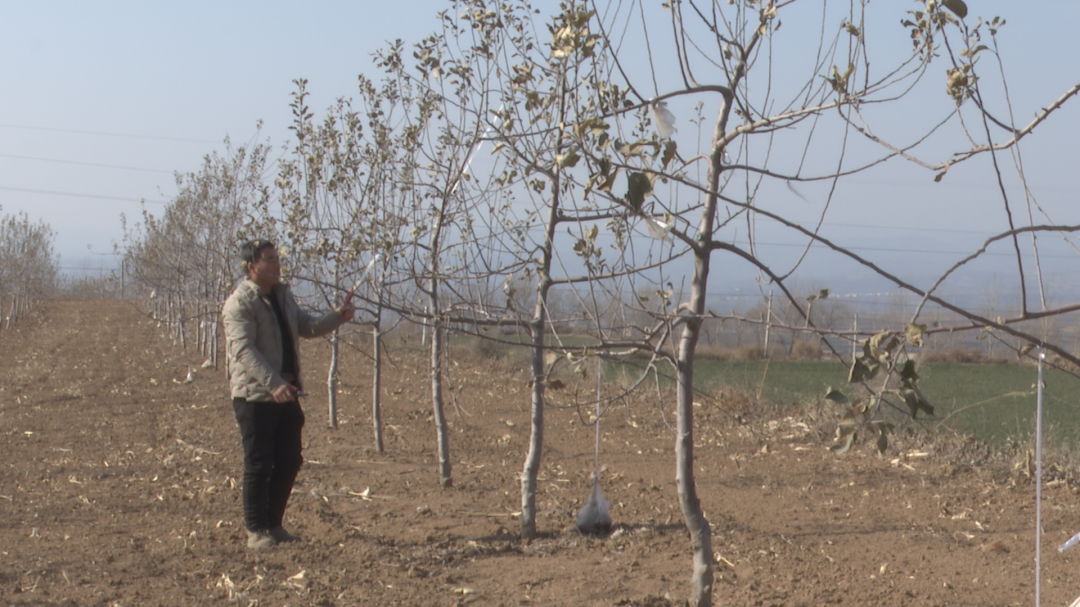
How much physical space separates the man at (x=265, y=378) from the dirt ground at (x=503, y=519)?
0.26m

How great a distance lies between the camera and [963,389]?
20000mm

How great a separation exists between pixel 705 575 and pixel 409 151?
4.28 m

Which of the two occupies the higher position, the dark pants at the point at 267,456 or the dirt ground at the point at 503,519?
the dark pants at the point at 267,456

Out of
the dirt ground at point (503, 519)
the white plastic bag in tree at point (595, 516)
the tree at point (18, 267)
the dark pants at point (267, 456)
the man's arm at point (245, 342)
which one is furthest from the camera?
the tree at point (18, 267)

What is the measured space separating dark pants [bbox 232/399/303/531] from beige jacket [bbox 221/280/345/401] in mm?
109

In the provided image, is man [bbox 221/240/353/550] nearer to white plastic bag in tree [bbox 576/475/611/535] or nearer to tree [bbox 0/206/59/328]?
white plastic bag in tree [bbox 576/475/611/535]

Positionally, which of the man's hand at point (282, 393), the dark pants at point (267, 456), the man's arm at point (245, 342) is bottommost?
the dark pants at point (267, 456)

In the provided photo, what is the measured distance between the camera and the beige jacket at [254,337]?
173 inches

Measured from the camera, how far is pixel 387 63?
235 inches

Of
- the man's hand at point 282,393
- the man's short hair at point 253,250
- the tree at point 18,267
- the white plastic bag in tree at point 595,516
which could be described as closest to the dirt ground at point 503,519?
the white plastic bag in tree at point 595,516

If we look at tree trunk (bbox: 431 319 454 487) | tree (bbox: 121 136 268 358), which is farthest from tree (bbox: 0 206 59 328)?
tree trunk (bbox: 431 319 454 487)

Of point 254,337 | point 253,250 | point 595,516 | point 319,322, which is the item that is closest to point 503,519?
point 595,516

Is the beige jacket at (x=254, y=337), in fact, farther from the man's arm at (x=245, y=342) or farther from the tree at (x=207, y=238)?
the tree at (x=207, y=238)

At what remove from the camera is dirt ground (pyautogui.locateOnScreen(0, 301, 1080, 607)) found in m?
3.98
